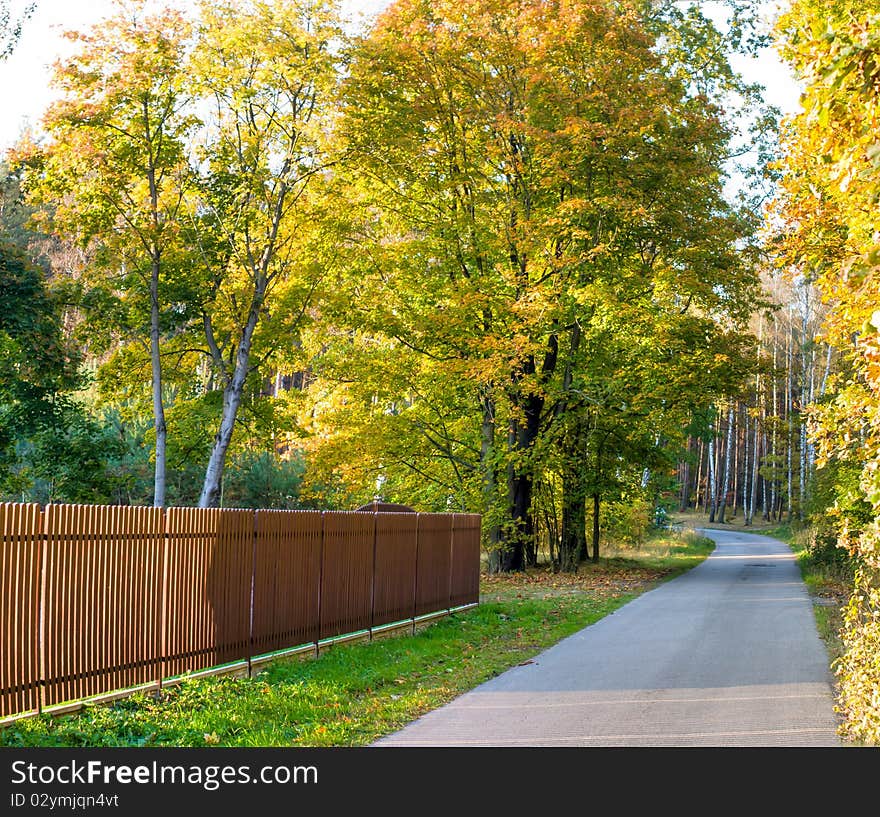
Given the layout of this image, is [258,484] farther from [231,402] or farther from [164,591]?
[164,591]

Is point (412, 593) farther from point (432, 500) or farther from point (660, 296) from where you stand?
point (660, 296)

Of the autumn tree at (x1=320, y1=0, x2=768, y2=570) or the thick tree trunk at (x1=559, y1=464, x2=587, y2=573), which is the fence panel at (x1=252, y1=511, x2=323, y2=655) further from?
the thick tree trunk at (x1=559, y1=464, x2=587, y2=573)

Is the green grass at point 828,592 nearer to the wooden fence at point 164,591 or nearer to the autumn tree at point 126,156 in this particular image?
the wooden fence at point 164,591

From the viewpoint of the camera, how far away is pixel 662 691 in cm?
1083

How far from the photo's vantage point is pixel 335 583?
13383mm

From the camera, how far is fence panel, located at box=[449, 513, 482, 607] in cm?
1828

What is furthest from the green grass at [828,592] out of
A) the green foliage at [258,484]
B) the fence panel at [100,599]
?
the green foliage at [258,484]

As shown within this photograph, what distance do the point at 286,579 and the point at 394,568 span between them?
3.50 m

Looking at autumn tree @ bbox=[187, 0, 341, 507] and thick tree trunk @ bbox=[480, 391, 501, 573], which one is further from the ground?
autumn tree @ bbox=[187, 0, 341, 507]

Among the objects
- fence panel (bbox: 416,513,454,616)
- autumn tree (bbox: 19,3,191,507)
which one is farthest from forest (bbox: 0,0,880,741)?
fence panel (bbox: 416,513,454,616)

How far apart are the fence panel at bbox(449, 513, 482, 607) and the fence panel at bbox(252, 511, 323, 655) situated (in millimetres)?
5618

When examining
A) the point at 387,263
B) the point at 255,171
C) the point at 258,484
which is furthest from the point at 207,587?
the point at 258,484

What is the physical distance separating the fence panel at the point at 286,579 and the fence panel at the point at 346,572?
0.25 meters
